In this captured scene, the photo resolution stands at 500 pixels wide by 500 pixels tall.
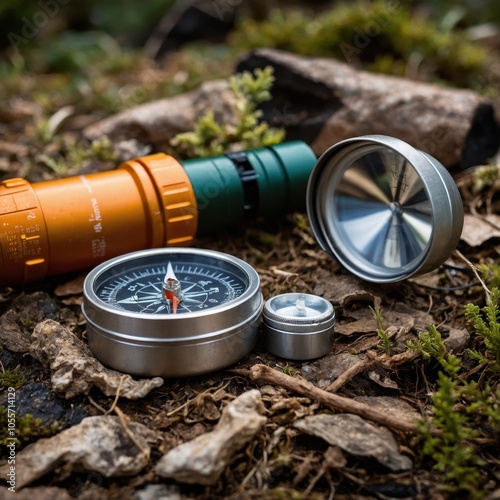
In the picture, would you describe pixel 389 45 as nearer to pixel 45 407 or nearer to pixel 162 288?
pixel 162 288

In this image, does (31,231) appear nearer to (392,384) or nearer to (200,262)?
(200,262)

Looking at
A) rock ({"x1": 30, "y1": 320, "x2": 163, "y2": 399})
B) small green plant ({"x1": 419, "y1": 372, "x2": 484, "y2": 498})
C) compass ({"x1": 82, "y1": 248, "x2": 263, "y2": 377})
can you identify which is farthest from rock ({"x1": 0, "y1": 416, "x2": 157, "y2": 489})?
small green plant ({"x1": 419, "y1": 372, "x2": 484, "y2": 498})

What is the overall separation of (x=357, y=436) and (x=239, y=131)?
206cm

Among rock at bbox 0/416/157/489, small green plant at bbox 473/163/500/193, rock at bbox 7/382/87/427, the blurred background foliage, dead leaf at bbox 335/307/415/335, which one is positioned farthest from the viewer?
the blurred background foliage

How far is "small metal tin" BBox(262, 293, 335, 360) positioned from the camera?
2.60 m

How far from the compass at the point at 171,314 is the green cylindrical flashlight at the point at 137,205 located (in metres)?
0.32

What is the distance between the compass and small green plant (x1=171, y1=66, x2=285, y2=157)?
1093mm

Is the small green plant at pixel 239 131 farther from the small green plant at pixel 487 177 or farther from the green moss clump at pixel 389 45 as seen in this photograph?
the green moss clump at pixel 389 45

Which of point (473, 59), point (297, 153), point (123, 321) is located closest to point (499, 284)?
point (297, 153)

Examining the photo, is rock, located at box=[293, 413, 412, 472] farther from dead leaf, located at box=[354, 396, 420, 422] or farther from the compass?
the compass

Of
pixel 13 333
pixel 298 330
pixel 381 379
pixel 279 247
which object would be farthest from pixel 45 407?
pixel 279 247

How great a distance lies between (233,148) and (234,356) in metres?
1.65

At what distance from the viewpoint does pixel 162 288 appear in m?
2.67

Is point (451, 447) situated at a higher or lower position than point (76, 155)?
lower
